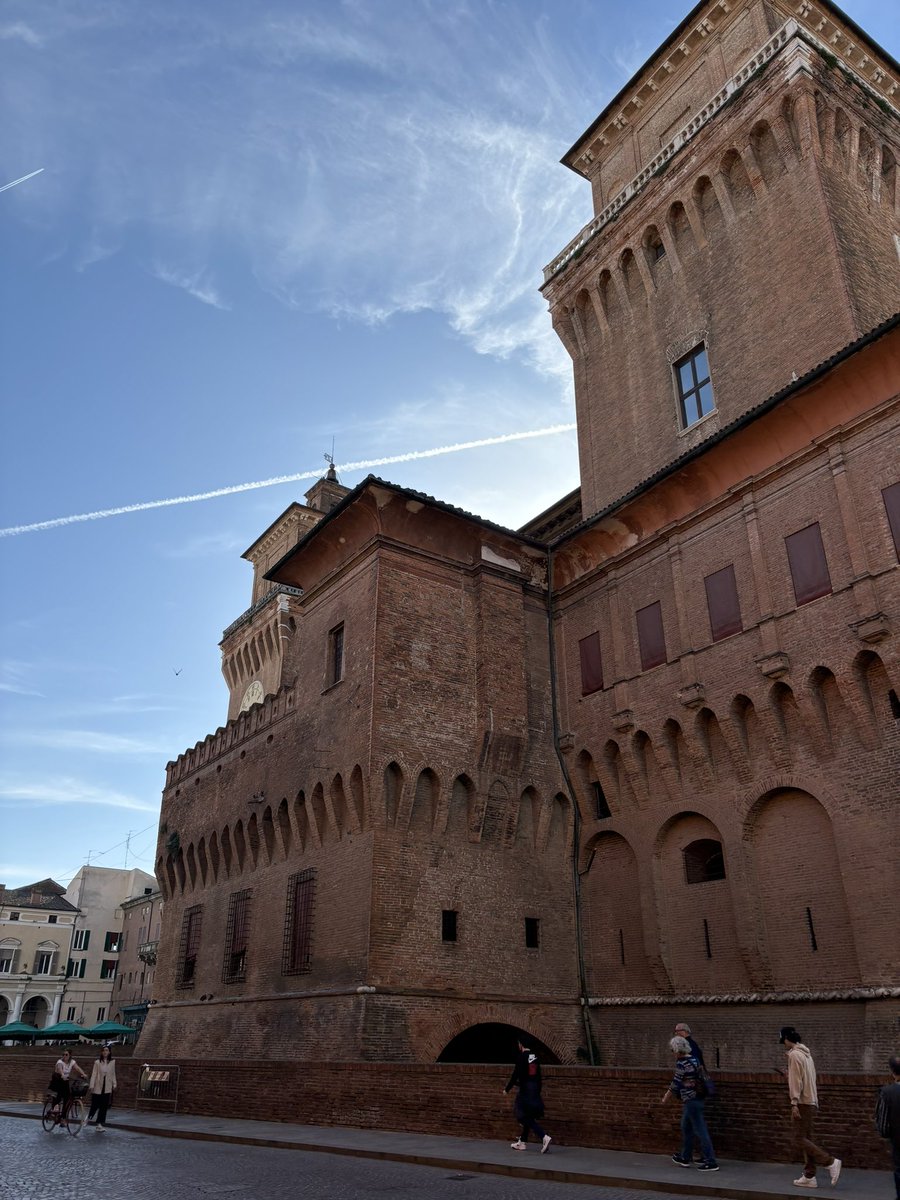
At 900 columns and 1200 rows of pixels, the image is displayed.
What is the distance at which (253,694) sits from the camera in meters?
43.9

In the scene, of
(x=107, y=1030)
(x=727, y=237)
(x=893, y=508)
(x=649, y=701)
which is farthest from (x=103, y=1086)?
(x=727, y=237)

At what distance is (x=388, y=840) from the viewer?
18.0 meters

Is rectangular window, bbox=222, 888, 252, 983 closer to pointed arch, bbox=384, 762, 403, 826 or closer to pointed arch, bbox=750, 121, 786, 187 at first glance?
pointed arch, bbox=384, 762, 403, 826

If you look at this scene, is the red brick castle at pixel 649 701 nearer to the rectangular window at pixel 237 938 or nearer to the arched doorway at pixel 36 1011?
the rectangular window at pixel 237 938

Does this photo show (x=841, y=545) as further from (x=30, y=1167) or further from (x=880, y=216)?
(x=30, y=1167)

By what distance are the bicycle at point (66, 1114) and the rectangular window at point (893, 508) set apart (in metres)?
17.7

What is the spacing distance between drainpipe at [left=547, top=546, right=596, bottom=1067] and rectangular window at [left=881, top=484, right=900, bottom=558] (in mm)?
8879

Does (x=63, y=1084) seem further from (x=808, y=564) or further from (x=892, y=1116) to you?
(x=808, y=564)

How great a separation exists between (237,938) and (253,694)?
22.2m

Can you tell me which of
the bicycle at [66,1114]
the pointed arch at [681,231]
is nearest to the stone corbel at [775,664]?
the pointed arch at [681,231]

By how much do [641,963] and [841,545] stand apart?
9276mm

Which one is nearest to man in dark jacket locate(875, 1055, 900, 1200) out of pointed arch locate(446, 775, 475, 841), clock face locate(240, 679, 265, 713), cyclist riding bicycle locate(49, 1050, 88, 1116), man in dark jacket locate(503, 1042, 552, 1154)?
man in dark jacket locate(503, 1042, 552, 1154)

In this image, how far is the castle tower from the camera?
69.3 ft

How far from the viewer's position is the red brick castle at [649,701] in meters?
15.9
